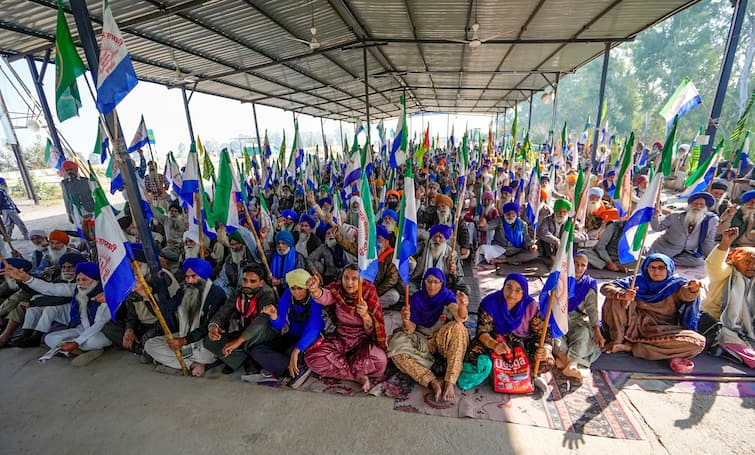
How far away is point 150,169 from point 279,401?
7533 mm

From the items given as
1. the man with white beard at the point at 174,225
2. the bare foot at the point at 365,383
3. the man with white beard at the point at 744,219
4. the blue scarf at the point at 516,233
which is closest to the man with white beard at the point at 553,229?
the blue scarf at the point at 516,233

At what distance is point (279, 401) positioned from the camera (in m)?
2.92

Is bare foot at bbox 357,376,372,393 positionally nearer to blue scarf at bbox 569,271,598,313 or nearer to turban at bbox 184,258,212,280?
turban at bbox 184,258,212,280

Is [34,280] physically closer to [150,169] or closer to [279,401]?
[279,401]

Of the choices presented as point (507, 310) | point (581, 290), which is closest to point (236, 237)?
point (507, 310)

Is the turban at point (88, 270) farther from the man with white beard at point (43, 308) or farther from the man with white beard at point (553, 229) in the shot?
the man with white beard at point (553, 229)

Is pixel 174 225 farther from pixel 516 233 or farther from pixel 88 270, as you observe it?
pixel 516 233

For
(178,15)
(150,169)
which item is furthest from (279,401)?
(150,169)

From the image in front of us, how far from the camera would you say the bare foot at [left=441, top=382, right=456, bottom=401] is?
2764 mm

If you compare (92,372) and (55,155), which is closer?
(92,372)

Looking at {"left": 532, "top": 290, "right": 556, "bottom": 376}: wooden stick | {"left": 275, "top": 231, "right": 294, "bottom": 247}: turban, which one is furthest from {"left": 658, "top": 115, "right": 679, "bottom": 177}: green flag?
{"left": 275, "top": 231, "right": 294, "bottom": 247}: turban

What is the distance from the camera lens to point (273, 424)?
269 centimetres

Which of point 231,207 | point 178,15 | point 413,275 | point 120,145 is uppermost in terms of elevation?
point 178,15

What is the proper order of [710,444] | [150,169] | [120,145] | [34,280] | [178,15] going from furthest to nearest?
[150,169]
[178,15]
[34,280]
[120,145]
[710,444]
